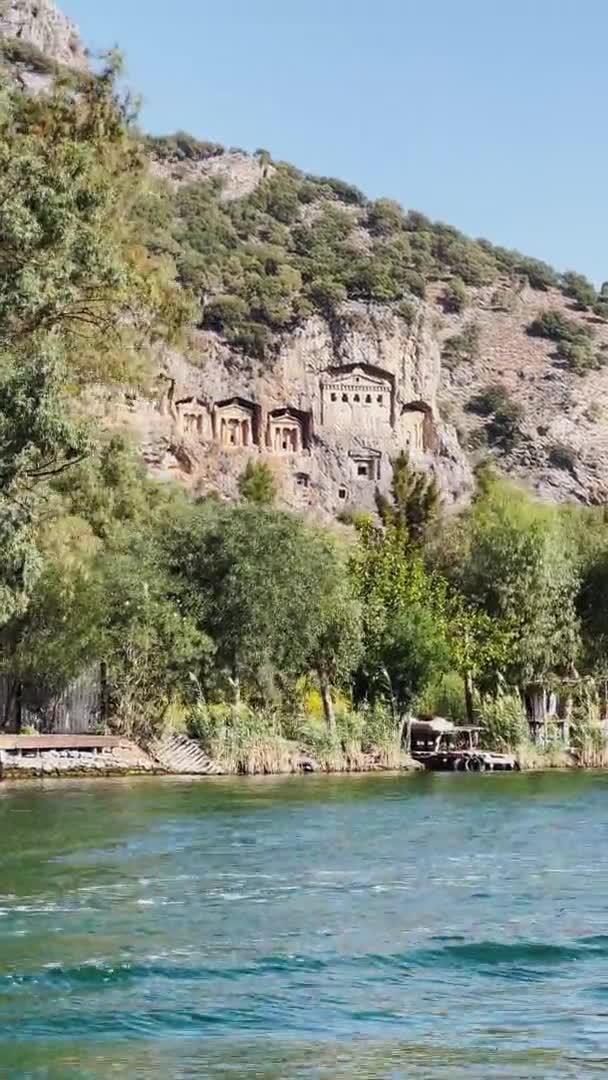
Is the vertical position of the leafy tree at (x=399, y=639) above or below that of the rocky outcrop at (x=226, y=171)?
below

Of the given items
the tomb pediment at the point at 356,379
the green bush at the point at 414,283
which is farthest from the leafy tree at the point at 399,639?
the green bush at the point at 414,283

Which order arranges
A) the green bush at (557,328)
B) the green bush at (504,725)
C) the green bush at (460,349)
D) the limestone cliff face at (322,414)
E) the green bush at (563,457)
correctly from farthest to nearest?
the green bush at (557,328), the green bush at (460,349), the green bush at (563,457), the limestone cliff face at (322,414), the green bush at (504,725)

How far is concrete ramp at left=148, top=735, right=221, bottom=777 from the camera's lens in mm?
36562

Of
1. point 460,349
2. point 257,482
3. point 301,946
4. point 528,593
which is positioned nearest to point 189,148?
point 460,349

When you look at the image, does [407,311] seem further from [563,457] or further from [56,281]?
[56,281]

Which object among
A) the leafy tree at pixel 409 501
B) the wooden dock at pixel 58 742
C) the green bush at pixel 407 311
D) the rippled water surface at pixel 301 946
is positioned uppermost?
the green bush at pixel 407 311

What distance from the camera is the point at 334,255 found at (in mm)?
131375

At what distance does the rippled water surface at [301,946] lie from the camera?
10.0m

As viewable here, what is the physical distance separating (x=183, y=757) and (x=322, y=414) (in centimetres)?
7072

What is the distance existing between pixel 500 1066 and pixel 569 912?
6144 mm

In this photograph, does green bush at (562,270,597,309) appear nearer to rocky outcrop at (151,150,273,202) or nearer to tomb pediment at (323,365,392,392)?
rocky outcrop at (151,150,273,202)

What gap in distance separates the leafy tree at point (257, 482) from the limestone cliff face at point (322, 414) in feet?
3.14

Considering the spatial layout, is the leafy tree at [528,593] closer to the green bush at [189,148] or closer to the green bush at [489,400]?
the green bush at [489,400]

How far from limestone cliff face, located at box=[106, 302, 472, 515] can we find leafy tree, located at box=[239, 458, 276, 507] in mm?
958
